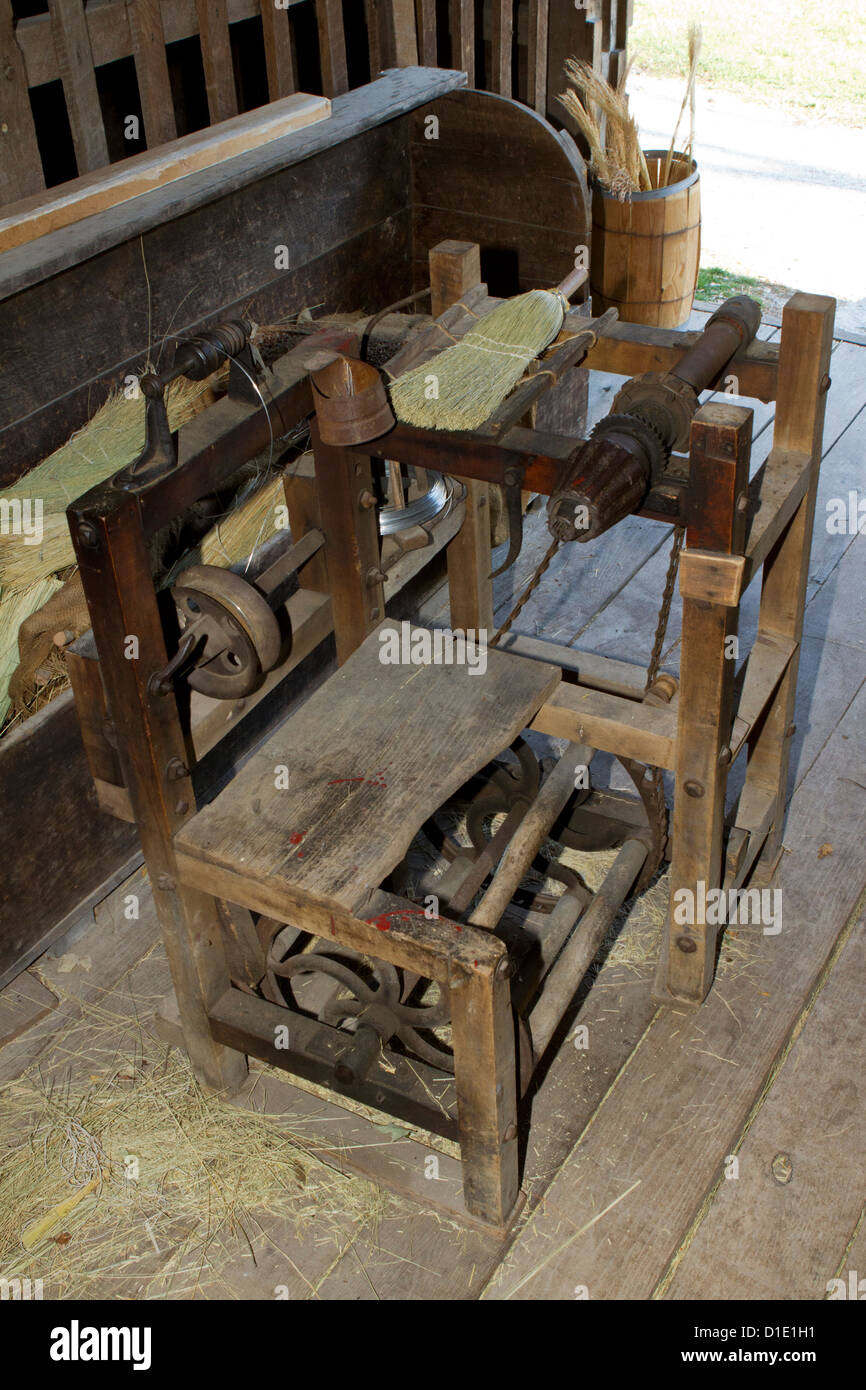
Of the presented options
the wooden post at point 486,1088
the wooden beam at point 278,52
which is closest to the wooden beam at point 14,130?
the wooden beam at point 278,52

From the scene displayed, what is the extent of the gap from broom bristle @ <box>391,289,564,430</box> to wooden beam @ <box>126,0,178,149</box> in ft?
6.53

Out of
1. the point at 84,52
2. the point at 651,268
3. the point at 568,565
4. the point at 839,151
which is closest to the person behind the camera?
the point at 84,52

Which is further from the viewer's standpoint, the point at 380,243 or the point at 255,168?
the point at 380,243

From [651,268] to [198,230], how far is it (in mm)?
2837

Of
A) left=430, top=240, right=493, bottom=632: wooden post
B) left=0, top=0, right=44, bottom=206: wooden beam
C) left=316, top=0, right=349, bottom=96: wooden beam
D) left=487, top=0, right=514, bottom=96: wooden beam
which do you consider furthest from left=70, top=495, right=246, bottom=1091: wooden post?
left=487, top=0, right=514, bottom=96: wooden beam

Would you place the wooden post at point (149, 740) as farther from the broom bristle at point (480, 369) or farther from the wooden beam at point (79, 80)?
the wooden beam at point (79, 80)

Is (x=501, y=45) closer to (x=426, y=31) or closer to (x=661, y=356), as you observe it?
(x=426, y=31)

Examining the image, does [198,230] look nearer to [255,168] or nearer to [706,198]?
[255,168]

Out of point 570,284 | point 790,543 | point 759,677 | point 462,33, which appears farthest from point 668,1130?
point 462,33

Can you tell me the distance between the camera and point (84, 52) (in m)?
4.24

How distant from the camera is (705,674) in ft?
8.92

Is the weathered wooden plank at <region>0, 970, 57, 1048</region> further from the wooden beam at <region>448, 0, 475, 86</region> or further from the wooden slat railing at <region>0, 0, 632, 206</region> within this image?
the wooden beam at <region>448, 0, 475, 86</region>

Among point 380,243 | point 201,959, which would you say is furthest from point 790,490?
point 380,243

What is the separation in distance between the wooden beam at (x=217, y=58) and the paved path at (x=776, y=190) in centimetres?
353
